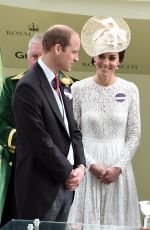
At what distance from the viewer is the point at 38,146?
223 cm

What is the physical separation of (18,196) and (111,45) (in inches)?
39.0

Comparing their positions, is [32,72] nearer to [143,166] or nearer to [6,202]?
[6,202]

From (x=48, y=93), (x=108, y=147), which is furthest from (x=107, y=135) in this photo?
(x=48, y=93)

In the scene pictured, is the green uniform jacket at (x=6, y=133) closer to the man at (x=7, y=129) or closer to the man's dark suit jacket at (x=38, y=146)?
the man at (x=7, y=129)

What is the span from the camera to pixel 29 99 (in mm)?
2234

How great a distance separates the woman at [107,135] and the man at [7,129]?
32 centimetres

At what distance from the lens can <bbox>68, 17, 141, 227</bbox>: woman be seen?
2.85 metres

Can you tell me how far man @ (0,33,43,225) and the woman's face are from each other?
1.10ft

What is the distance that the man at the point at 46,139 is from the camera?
223 centimetres

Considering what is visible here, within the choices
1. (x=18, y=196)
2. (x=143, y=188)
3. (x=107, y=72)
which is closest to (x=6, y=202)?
(x=18, y=196)

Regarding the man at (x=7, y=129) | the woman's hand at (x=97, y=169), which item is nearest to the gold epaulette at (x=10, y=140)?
the man at (x=7, y=129)

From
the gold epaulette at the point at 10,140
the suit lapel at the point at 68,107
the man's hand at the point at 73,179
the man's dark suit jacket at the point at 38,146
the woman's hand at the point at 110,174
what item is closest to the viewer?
the man's dark suit jacket at the point at 38,146

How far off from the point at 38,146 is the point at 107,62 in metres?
0.83

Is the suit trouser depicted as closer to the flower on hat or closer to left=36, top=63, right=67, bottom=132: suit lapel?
left=36, top=63, right=67, bottom=132: suit lapel
